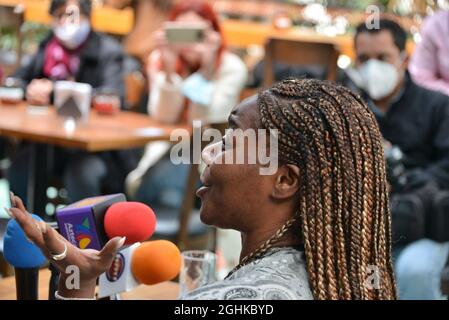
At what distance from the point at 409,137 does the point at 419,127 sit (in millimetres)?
55

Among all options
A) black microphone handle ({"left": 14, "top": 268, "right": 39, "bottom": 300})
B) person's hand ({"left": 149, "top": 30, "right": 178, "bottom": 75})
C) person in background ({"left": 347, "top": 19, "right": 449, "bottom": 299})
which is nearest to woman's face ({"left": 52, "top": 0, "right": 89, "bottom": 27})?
person's hand ({"left": 149, "top": 30, "right": 178, "bottom": 75})

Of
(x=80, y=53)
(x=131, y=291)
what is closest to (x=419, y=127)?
(x=131, y=291)

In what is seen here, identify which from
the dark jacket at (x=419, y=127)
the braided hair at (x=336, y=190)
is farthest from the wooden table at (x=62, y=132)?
the braided hair at (x=336, y=190)

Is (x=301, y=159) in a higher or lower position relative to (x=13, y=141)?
lower

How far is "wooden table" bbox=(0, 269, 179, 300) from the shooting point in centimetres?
181

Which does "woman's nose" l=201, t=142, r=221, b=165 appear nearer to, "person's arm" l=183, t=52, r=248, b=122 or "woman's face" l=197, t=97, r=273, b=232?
"woman's face" l=197, t=97, r=273, b=232

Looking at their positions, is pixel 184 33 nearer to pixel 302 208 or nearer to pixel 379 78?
pixel 379 78

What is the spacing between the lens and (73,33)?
4168mm

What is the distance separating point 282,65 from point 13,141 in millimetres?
1569

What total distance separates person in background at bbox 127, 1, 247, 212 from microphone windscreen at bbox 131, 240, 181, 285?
2085 mm

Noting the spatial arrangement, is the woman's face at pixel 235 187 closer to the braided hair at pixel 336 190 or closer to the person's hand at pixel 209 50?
the braided hair at pixel 336 190

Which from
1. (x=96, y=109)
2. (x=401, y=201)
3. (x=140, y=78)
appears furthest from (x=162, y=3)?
(x=401, y=201)
